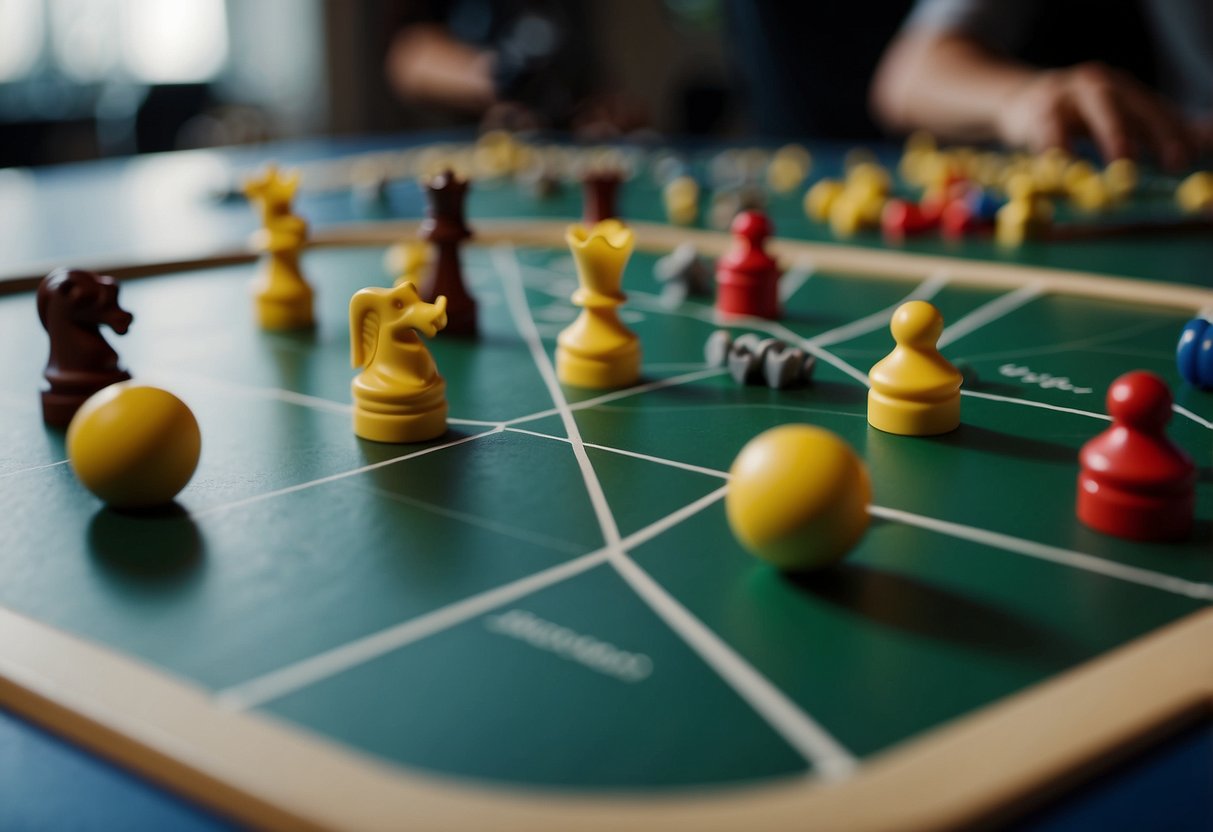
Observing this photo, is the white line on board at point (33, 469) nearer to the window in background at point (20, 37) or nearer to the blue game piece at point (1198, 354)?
the blue game piece at point (1198, 354)

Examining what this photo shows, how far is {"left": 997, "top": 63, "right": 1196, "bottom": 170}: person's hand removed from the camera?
240cm

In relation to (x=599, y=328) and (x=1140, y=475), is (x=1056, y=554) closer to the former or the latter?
(x=1140, y=475)

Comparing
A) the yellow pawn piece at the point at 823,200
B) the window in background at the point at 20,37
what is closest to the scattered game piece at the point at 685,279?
the yellow pawn piece at the point at 823,200

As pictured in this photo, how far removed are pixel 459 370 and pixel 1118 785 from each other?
806 mm

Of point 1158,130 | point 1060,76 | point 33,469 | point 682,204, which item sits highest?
point 1060,76

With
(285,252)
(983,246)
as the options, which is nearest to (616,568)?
(285,252)

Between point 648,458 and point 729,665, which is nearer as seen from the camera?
point 729,665

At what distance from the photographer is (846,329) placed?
135 centimetres

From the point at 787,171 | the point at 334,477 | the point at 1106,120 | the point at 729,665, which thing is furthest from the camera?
the point at 787,171

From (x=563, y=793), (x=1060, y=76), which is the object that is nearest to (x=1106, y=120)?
(x=1060, y=76)

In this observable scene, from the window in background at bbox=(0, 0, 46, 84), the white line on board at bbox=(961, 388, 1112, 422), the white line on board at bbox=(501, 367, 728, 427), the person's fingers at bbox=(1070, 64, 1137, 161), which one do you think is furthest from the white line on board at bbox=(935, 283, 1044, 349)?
the window in background at bbox=(0, 0, 46, 84)

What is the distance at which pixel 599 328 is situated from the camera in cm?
113

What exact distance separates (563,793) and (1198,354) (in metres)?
0.84

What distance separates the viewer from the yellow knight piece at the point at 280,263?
1350 millimetres
